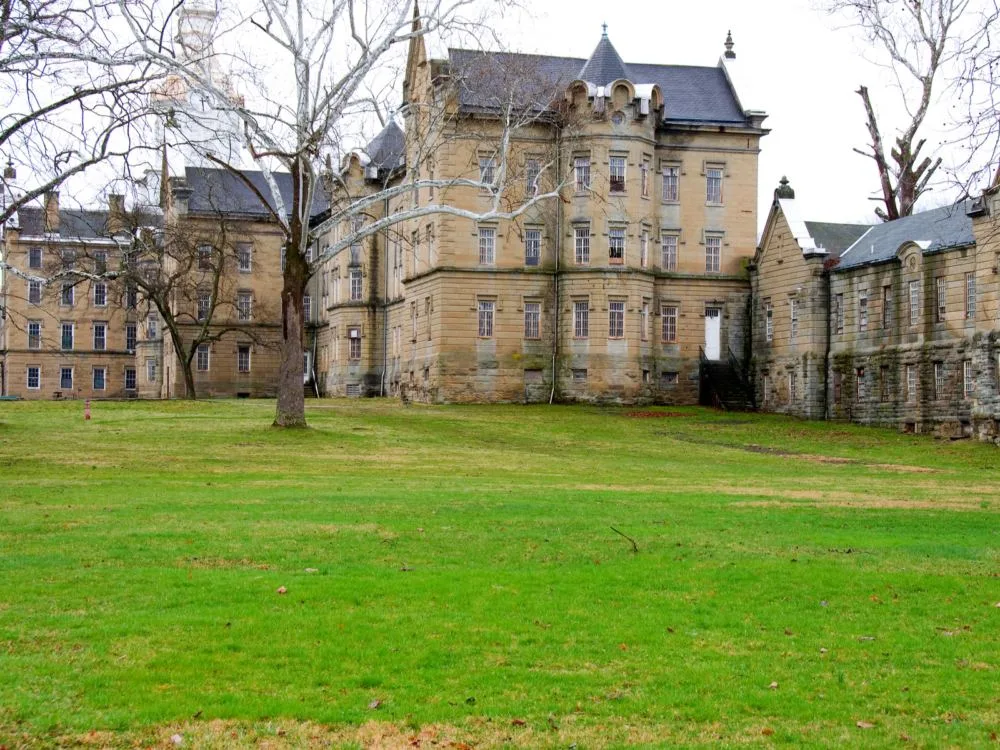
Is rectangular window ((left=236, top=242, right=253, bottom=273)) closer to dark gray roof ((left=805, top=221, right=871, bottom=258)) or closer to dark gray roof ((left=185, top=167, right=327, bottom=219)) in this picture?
dark gray roof ((left=185, top=167, right=327, bottom=219))

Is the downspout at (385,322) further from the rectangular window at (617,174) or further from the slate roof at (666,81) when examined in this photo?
the rectangular window at (617,174)

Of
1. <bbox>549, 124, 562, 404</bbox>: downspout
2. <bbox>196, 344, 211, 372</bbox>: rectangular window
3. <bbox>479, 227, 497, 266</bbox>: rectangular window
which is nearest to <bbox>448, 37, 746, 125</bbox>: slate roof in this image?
<bbox>549, 124, 562, 404</bbox>: downspout

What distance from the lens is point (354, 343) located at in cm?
7150

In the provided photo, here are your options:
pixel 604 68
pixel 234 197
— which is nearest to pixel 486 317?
pixel 604 68

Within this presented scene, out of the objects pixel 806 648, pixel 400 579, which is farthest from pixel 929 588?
pixel 400 579

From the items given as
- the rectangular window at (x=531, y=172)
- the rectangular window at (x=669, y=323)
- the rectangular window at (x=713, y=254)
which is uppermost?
the rectangular window at (x=531, y=172)

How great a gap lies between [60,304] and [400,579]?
311ft

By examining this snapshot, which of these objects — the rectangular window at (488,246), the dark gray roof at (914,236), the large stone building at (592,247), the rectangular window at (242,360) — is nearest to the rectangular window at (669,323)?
the large stone building at (592,247)

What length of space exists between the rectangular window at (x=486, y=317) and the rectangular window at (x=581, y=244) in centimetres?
462

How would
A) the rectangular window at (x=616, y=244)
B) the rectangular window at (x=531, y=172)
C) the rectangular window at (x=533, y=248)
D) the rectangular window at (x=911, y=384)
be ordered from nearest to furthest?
1. the rectangular window at (x=911, y=384)
2. the rectangular window at (x=531, y=172)
3. the rectangular window at (x=616, y=244)
4. the rectangular window at (x=533, y=248)

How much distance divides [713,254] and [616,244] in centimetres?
599

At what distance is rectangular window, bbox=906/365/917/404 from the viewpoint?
48.1 m

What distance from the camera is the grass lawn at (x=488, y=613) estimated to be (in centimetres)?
948

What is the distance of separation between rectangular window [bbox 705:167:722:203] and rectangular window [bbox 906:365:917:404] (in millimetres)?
15925
